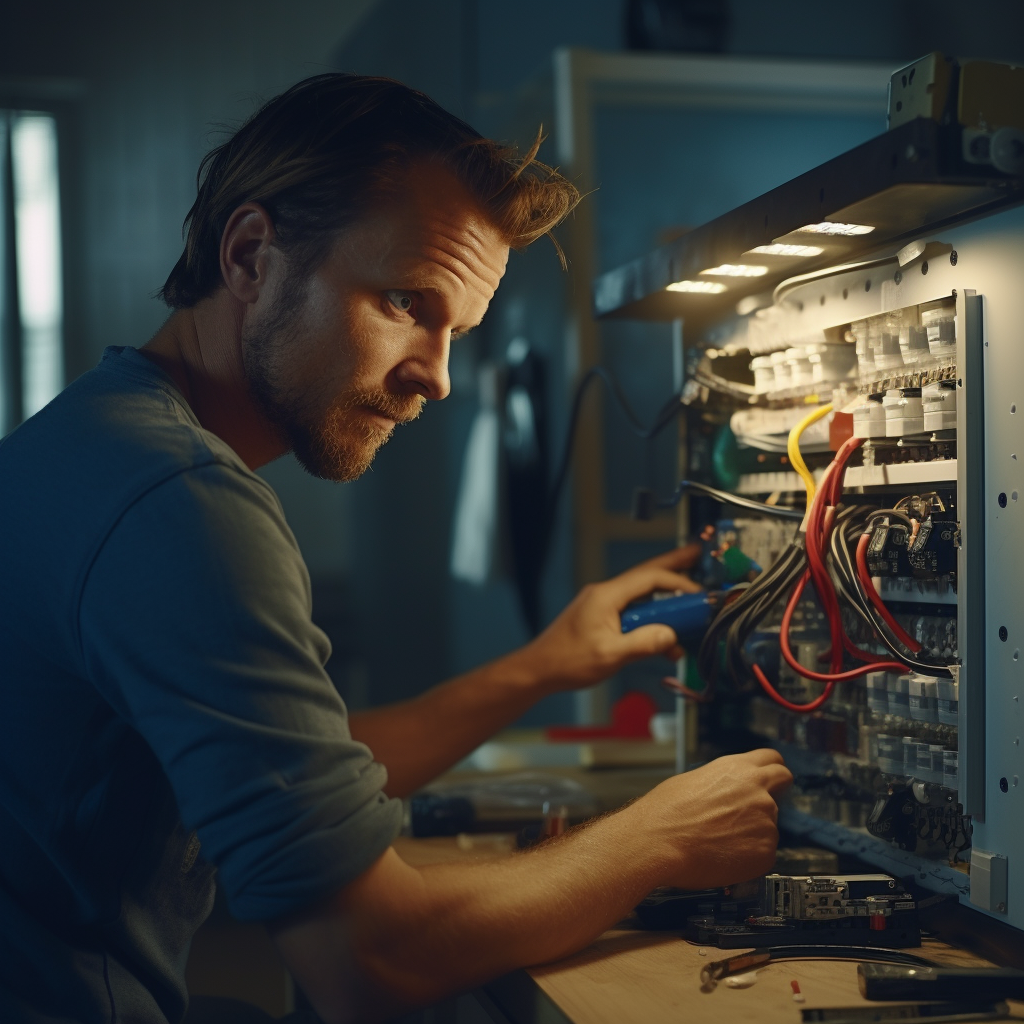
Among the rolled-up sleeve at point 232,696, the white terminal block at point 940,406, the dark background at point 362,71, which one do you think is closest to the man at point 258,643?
the rolled-up sleeve at point 232,696

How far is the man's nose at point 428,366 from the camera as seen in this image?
0.96 m

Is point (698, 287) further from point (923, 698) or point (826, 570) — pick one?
point (923, 698)

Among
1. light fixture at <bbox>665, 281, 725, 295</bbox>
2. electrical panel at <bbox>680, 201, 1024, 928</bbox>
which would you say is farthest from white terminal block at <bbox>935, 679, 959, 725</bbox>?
light fixture at <bbox>665, 281, 725, 295</bbox>

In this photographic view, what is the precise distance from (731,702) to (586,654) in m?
0.18

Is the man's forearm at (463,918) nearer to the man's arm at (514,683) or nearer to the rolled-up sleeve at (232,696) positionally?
the rolled-up sleeve at (232,696)

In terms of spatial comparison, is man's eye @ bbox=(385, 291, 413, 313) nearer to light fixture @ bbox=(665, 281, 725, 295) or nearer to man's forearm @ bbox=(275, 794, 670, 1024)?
light fixture @ bbox=(665, 281, 725, 295)

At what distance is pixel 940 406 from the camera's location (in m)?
0.85

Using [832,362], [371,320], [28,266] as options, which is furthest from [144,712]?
[28,266]

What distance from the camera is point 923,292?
0.87 m

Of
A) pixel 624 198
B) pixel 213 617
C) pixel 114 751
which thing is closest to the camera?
pixel 213 617

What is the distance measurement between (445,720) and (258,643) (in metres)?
0.65

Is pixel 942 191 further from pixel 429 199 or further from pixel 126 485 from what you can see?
pixel 126 485

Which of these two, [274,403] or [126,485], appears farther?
[274,403]

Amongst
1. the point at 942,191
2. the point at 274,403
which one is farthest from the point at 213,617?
the point at 942,191
